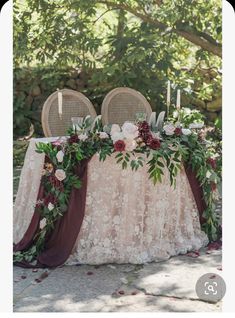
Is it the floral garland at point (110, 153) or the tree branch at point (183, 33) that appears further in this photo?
the tree branch at point (183, 33)

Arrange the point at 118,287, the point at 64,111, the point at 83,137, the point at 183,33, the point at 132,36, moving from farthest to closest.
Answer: the point at 183,33 → the point at 132,36 → the point at 64,111 → the point at 83,137 → the point at 118,287

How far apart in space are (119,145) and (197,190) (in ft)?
2.04

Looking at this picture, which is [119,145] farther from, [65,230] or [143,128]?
[65,230]

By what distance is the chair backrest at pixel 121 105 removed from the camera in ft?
11.5

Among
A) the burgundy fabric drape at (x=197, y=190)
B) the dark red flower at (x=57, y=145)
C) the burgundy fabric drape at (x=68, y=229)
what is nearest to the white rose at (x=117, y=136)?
the burgundy fabric drape at (x=68, y=229)

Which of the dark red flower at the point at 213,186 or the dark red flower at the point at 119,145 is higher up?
the dark red flower at the point at 119,145

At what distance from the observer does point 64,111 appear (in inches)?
137

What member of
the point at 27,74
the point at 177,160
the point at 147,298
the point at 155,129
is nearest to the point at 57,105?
the point at 155,129

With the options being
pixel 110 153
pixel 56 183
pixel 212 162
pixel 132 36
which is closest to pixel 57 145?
pixel 56 183

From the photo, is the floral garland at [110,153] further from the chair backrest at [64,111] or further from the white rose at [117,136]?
the chair backrest at [64,111]

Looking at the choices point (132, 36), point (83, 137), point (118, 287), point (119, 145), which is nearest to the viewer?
point (118, 287)

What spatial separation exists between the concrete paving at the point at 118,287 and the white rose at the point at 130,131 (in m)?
0.70

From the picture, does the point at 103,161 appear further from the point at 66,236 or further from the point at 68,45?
the point at 68,45
